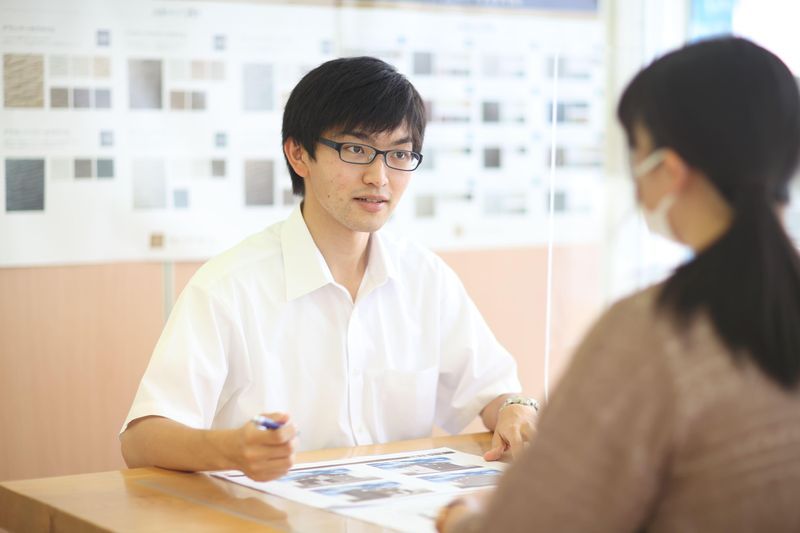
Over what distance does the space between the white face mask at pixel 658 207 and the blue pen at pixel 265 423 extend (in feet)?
2.27

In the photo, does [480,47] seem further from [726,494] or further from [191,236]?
[726,494]

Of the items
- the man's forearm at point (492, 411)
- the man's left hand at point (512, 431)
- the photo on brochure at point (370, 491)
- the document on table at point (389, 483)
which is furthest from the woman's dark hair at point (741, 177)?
the man's forearm at point (492, 411)

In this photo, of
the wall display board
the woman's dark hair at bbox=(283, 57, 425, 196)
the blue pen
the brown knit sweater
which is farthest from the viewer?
the wall display board

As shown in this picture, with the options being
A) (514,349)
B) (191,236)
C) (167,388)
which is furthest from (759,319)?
(514,349)

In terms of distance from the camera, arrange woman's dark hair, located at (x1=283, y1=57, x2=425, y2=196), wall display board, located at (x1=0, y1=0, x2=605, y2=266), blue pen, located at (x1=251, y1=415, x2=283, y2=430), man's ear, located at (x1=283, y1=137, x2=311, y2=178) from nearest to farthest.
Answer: blue pen, located at (x1=251, y1=415, x2=283, y2=430), woman's dark hair, located at (x1=283, y1=57, x2=425, y2=196), man's ear, located at (x1=283, y1=137, x2=311, y2=178), wall display board, located at (x1=0, y1=0, x2=605, y2=266)

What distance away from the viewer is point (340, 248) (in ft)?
7.34

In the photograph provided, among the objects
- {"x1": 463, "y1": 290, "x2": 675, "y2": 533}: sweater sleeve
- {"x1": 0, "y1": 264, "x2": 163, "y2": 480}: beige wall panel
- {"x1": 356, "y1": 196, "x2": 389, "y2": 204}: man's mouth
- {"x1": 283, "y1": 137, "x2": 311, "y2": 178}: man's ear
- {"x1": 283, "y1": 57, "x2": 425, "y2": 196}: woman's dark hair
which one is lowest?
{"x1": 0, "y1": 264, "x2": 163, "y2": 480}: beige wall panel

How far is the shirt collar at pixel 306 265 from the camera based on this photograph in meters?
2.16

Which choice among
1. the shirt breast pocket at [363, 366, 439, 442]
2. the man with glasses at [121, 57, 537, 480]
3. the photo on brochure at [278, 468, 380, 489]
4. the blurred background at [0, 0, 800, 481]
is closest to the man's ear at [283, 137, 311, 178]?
the man with glasses at [121, 57, 537, 480]

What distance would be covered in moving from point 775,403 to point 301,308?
1.29 m

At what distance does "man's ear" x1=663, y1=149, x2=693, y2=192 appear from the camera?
40.7 inches

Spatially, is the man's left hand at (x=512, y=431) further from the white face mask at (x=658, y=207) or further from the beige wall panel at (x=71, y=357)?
the beige wall panel at (x=71, y=357)

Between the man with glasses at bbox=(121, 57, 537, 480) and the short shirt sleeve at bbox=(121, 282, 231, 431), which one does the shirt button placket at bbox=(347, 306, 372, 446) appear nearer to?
the man with glasses at bbox=(121, 57, 537, 480)

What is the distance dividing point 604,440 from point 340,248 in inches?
51.5
